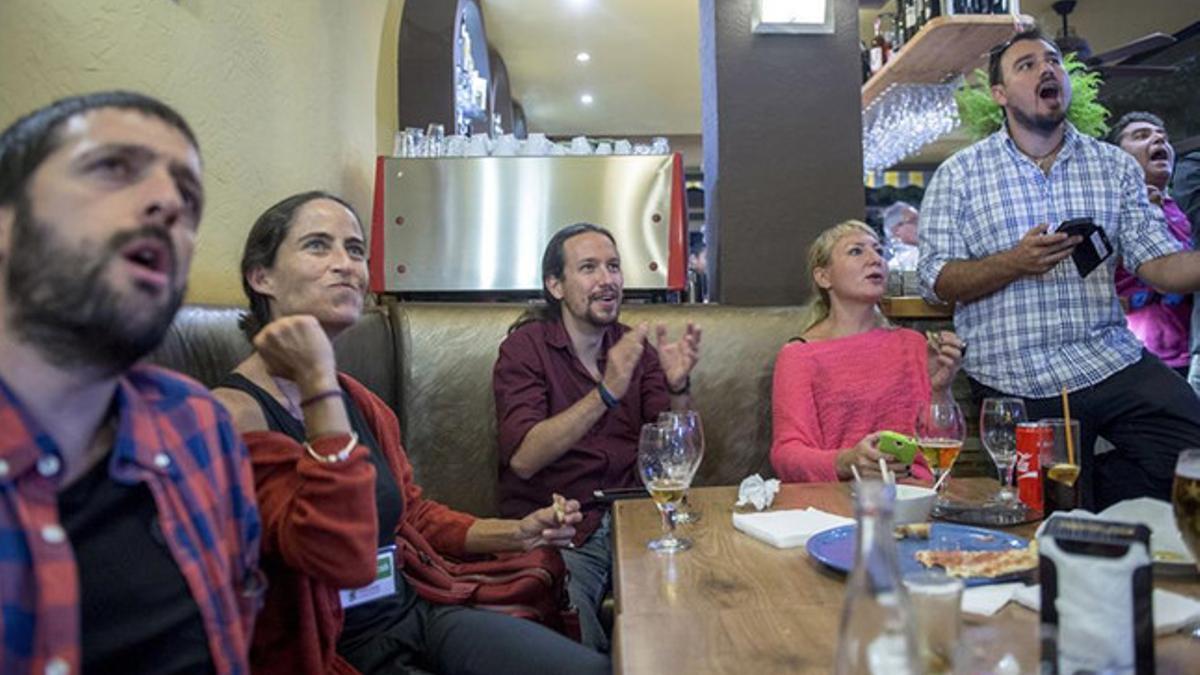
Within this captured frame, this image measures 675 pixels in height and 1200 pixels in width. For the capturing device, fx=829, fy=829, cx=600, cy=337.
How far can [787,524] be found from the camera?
127 cm

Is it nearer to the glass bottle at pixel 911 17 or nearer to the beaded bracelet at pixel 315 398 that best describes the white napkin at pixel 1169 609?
the beaded bracelet at pixel 315 398

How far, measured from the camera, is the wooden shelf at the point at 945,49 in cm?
354

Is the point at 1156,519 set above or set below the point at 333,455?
below

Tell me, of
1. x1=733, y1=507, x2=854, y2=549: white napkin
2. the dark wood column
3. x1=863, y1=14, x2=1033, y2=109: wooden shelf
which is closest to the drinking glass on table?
x1=733, y1=507, x2=854, y2=549: white napkin

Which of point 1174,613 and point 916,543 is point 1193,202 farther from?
point 1174,613

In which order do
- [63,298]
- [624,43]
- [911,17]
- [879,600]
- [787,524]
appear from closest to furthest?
[879,600] → [63,298] → [787,524] → [911,17] → [624,43]

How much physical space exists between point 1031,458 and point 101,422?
4.48 feet

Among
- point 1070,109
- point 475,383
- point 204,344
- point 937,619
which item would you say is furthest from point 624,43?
point 937,619

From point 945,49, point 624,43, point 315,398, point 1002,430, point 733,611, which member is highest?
point 624,43

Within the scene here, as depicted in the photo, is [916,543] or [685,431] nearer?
[916,543]

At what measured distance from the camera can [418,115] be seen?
4031 millimetres

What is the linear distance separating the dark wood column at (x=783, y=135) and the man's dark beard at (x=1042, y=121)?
1.79ft

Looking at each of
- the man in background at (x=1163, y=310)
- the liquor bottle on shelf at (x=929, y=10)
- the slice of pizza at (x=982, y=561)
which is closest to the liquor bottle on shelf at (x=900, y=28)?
the liquor bottle on shelf at (x=929, y=10)

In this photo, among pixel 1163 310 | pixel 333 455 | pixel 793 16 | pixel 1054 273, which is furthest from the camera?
pixel 1163 310
